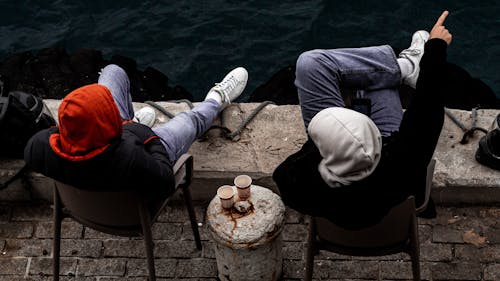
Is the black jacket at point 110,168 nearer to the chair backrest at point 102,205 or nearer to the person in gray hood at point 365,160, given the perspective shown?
the chair backrest at point 102,205

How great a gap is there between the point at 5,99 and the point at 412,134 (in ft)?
10.7

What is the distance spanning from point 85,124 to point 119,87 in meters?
1.64

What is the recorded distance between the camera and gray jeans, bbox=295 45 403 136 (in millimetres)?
4840

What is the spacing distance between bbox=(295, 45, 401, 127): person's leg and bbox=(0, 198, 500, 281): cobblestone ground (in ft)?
3.47

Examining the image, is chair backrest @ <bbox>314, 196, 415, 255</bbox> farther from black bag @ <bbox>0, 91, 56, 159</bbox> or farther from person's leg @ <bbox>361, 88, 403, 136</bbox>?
black bag @ <bbox>0, 91, 56, 159</bbox>

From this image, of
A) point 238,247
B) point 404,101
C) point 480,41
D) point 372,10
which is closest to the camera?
point 238,247

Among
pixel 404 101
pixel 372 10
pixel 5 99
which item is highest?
pixel 5 99

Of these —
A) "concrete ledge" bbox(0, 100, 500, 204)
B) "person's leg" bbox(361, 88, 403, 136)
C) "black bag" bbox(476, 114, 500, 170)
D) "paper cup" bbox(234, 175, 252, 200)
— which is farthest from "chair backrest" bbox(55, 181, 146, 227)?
"black bag" bbox(476, 114, 500, 170)

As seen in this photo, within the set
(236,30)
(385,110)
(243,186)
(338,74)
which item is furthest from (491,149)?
(236,30)

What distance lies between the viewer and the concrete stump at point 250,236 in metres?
4.30

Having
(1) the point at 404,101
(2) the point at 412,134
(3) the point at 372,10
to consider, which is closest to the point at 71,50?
(3) the point at 372,10

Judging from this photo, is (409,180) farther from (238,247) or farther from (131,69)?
(131,69)

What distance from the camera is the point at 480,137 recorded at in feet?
17.9

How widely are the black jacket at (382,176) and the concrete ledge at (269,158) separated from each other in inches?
55.5
